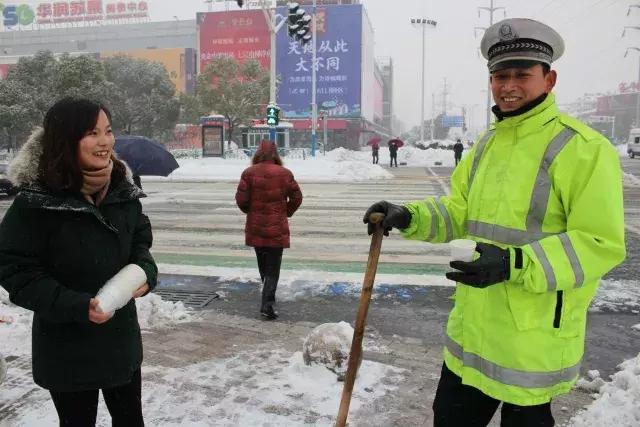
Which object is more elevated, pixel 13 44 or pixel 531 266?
pixel 13 44

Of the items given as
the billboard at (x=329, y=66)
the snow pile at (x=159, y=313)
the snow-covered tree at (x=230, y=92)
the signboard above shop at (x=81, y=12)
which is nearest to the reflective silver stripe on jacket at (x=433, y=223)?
the snow pile at (x=159, y=313)

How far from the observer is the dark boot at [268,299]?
5.21 meters

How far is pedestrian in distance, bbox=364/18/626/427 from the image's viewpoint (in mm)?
1798

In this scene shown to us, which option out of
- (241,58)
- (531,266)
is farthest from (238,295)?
(241,58)

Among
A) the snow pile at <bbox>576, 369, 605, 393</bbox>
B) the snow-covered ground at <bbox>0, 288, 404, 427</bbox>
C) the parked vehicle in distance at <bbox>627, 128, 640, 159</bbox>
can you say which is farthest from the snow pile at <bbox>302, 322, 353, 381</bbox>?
the parked vehicle in distance at <bbox>627, 128, 640, 159</bbox>

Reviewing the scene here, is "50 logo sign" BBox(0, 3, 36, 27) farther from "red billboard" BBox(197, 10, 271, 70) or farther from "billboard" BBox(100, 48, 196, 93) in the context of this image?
"red billboard" BBox(197, 10, 271, 70)

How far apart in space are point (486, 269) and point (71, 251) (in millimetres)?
1520

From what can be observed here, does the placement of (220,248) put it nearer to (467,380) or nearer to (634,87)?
(467,380)

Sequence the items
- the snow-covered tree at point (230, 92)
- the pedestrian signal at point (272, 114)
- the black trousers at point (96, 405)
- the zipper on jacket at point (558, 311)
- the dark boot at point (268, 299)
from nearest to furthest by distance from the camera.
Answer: the zipper on jacket at point (558, 311) < the black trousers at point (96, 405) < the dark boot at point (268, 299) < the pedestrian signal at point (272, 114) < the snow-covered tree at point (230, 92)

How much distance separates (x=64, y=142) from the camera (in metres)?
2.13

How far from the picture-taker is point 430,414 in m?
3.32

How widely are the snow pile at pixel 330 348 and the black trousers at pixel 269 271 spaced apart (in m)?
1.33

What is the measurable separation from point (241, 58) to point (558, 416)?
7759cm

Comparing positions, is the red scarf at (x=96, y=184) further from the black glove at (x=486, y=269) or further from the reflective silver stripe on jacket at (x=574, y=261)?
the reflective silver stripe on jacket at (x=574, y=261)
